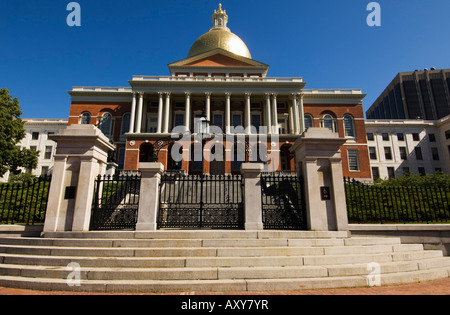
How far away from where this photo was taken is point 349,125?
134ft

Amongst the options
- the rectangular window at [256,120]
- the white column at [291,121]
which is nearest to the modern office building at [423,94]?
the white column at [291,121]

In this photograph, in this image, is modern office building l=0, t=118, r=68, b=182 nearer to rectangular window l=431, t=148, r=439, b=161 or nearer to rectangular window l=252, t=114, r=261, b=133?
rectangular window l=252, t=114, r=261, b=133

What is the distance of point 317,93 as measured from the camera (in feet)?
135

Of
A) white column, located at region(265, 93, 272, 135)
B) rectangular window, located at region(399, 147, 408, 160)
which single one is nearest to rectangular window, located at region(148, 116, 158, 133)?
white column, located at region(265, 93, 272, 135)

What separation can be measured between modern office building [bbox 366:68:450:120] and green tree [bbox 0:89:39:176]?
112m

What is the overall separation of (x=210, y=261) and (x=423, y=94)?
119074 millimetres

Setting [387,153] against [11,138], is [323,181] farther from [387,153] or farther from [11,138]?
[387,153]

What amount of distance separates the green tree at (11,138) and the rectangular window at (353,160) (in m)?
42.3

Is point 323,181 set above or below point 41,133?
below

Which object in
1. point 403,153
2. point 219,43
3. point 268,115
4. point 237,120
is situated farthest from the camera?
point 403,153

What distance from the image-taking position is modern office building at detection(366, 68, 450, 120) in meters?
93.1

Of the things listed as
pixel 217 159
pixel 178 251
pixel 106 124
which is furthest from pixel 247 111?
pixel 178 251
